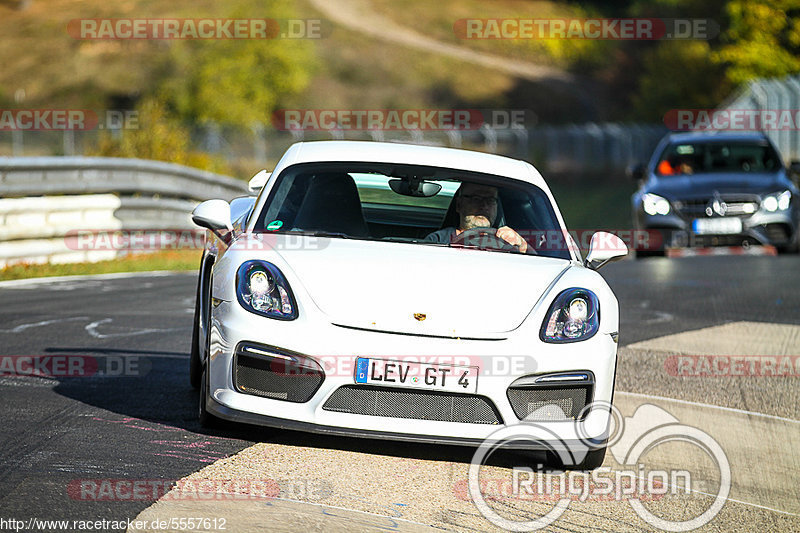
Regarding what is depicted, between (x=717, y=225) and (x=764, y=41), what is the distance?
92.3ft

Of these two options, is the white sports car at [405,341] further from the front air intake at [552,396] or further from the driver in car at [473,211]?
the driver in car at [473,211]

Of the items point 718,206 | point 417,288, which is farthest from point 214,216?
point 718,206

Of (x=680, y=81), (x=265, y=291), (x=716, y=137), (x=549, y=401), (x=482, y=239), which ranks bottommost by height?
(x=549, y=401)

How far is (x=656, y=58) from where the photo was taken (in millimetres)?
64188

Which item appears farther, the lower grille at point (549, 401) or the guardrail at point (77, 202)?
the guardrail at point (77, 202)

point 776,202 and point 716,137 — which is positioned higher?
point 716,137

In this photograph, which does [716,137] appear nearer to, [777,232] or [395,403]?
[777,232]

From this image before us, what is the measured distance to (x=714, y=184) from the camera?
16.8 meters

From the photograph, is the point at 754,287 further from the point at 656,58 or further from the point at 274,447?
the point at 656,58

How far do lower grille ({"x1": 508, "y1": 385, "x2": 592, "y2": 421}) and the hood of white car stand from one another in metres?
0.28

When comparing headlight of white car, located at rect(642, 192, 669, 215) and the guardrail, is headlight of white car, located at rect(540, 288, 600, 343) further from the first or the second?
headlight of white car, located at rect(642, 192, 669, 215)

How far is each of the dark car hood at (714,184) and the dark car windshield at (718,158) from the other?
29cm

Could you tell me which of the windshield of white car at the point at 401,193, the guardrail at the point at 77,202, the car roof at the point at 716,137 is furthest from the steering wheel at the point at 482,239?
the car roof at the point at 716,137

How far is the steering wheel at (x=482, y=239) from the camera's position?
20.7 ft
